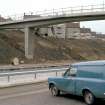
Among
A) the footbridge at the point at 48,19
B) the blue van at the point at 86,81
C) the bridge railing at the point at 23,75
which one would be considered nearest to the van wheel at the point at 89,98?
the blue van at the point at 86,81

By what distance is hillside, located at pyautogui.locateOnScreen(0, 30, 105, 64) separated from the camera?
6831cm

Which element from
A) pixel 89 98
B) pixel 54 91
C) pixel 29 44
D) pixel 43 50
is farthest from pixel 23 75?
pixel 43 50

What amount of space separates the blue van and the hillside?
48021mm

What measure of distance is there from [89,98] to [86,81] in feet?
1.96

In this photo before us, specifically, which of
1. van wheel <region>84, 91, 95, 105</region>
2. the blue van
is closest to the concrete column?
the blue van

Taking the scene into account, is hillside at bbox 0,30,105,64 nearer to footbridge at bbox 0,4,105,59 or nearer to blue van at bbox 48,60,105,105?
footbridge at bbox 0,4,105,59

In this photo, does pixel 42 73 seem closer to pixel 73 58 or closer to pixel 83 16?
pixel 83 16

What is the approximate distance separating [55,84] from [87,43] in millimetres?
95751

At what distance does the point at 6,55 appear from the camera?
6556 centimetres

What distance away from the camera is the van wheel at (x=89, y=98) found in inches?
529

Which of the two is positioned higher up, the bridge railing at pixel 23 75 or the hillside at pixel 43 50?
the hillside at pixel 43 50

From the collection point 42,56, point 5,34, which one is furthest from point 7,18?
point 42,56

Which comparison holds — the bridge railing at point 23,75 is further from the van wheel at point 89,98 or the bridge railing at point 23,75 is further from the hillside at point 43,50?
the hillside at point 43,50

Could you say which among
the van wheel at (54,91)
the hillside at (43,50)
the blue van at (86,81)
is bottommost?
the van wheel at (54,91)
